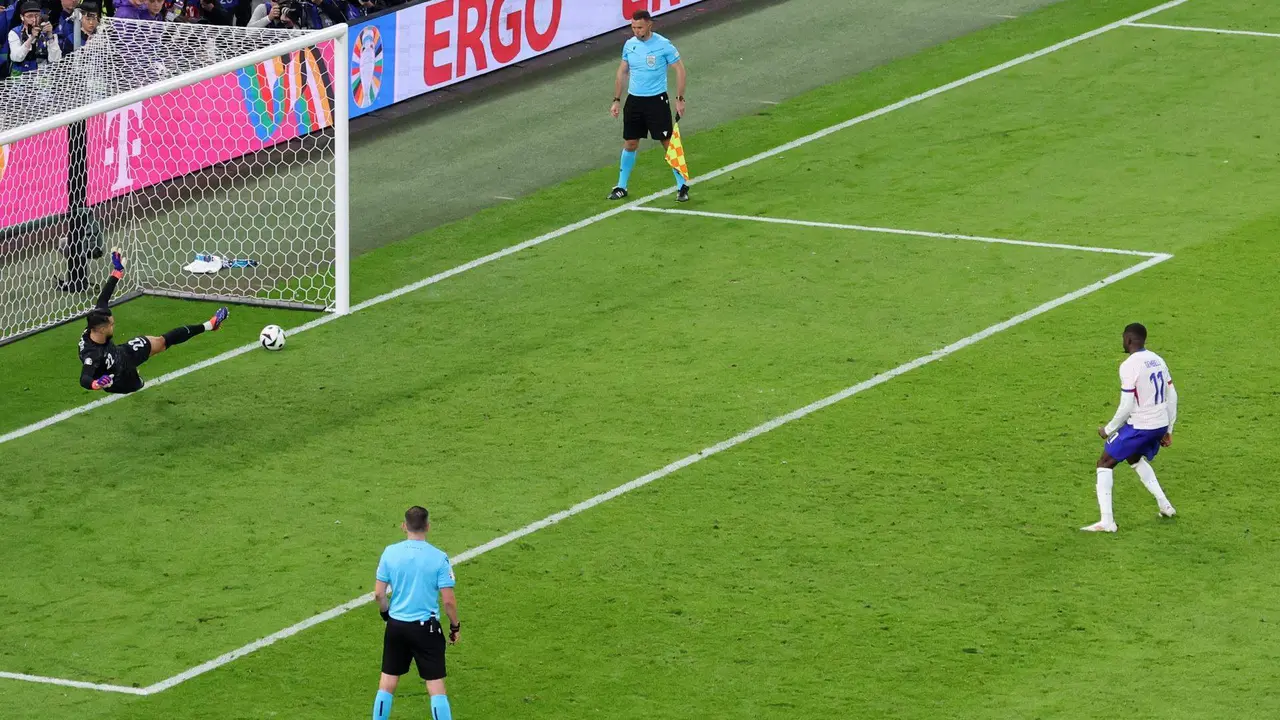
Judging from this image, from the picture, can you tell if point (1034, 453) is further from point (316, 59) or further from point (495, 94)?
point (495, 94)

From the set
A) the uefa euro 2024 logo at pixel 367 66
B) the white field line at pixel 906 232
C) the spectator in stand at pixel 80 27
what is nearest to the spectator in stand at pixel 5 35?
the spectator in stand at pixel 80 27

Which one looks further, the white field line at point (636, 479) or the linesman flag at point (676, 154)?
the linesman flag at point (676, 154)

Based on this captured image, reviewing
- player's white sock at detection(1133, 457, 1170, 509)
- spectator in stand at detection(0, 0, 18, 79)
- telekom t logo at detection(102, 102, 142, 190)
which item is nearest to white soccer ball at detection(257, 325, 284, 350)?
telekom t logo at detection(102, 102, 142, 190)

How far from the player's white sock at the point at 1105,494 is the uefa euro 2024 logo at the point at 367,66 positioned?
44.5 feet

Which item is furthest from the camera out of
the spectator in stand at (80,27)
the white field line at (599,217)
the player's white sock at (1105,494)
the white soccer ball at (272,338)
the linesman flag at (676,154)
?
the linesman flag at (676,154)

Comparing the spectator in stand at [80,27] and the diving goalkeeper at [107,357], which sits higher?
the spectator in stand at [80,27]

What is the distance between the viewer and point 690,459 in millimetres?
17203

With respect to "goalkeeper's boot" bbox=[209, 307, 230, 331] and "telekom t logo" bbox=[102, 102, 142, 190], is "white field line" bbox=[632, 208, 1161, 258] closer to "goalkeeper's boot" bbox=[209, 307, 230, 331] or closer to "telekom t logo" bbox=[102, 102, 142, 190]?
"telekom t logo" bbox=[102, 102, 142, 190]

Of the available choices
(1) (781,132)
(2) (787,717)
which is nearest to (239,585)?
(2) (787,717)

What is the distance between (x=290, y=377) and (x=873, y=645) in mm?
7304

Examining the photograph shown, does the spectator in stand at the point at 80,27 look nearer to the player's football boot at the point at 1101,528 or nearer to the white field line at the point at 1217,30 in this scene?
the player's football boot at the point at 1101,528

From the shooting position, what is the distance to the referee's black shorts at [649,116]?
23.4 meters

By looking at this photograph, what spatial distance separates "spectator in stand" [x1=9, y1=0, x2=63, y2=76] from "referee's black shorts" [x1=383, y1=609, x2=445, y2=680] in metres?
10.6

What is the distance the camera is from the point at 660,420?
59.1ft
